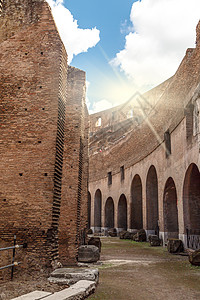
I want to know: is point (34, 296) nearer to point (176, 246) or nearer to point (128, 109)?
point (176, 246)

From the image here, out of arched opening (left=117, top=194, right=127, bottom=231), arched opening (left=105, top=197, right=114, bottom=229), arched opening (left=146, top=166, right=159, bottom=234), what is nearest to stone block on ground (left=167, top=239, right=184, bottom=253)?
arched opening (left=146, top=166, right=159, bottom=234)

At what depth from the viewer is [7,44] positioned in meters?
7.31

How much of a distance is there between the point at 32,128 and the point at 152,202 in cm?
1260

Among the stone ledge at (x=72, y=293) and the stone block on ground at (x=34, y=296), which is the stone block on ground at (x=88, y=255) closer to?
the stone ledge at (x=72, y=293)

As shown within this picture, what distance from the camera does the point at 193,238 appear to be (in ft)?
33.8

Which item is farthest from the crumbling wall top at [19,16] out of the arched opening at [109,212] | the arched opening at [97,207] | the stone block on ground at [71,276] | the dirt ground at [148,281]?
the arched opening at [97,207]

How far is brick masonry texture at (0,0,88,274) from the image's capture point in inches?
242

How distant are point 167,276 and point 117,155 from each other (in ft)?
59.6

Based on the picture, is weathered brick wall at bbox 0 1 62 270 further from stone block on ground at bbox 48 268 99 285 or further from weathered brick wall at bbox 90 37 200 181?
weathered brick wall at bbox 90 37 200 181

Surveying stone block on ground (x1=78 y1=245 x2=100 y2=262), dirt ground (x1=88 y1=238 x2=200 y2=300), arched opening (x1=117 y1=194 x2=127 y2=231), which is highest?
arched opening (x1=117 y1=194 x2=127 y2=231)

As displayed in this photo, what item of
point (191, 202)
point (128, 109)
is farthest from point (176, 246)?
point (128, 109)

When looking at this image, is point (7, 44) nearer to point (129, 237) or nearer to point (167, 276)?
point (167, 276)

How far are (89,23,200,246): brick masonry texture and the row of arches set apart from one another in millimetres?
51

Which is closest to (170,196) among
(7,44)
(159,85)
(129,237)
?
(129,237)
